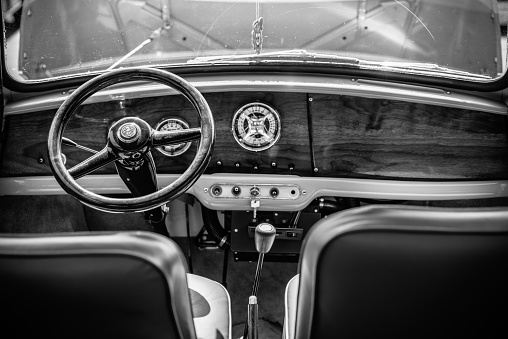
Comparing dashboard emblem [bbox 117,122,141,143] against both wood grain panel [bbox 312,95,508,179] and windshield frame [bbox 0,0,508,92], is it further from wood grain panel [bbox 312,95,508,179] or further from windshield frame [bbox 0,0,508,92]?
wood grain panel [bbox 312,95,508,179]

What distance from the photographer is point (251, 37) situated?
2.01 meters

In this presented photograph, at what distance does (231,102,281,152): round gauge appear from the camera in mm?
1870

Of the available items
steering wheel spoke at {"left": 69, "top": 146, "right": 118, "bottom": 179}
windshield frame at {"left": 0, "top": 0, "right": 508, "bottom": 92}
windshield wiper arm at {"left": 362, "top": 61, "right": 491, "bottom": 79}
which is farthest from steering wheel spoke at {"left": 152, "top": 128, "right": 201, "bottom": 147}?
windshield wiper arm at {"left": 362, "top": 61, "right": 491, "bottom": 79}

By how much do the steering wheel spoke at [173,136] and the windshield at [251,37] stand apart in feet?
2.05

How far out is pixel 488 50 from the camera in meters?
2.05

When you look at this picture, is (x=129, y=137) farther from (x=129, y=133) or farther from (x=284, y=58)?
(x=284, y=58)

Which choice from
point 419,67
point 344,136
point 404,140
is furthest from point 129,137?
point 419,67

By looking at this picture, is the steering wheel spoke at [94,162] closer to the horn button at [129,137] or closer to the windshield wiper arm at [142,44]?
the horn button at [129,137]

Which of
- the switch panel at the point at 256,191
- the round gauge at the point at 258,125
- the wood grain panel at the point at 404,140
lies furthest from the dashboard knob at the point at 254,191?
the wood grain panel at the point at 404,140

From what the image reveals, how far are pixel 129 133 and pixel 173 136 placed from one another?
14 cm

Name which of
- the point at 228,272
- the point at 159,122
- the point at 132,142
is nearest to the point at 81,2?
the point at 159,122

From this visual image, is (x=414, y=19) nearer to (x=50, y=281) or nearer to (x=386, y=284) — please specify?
(x=386, y=284)

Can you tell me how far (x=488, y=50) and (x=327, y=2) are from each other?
2.56ft

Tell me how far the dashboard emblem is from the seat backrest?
0.51m
